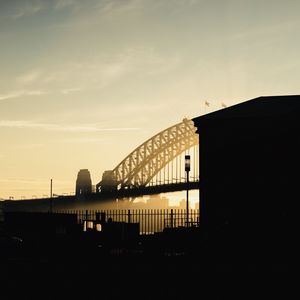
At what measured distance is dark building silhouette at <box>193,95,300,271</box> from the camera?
114 feet

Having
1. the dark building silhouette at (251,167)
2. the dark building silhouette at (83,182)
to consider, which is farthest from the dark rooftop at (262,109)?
the dark building silhouette at (83,182)

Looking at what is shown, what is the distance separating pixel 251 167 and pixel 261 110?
3853mm

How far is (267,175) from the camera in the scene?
36.1 metres

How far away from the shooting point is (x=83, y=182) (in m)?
172

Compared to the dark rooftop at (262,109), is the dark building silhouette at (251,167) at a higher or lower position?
lower

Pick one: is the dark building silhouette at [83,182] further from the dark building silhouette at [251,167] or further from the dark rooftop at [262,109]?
the dark building silhouette at [251,167]

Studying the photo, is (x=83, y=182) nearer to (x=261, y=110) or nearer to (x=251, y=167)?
(x=261, y=110)

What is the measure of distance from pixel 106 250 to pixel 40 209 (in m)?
126

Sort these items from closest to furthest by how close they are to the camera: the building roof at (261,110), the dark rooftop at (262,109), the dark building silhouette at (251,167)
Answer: the dark building silhouette at (251,167) < the building roof at (261,110) < the dark rooftop at (262,109)

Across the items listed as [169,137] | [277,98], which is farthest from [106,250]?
[169,137]

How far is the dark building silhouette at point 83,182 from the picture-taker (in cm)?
16750

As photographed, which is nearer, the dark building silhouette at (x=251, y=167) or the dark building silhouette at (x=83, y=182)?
the dark building silhouette at (x=251, y=167)

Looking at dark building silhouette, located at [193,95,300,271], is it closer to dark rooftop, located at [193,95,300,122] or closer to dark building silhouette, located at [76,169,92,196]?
dark rooftop, located at [193,95,300,122]

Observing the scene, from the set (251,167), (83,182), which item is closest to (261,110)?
(251,167)
